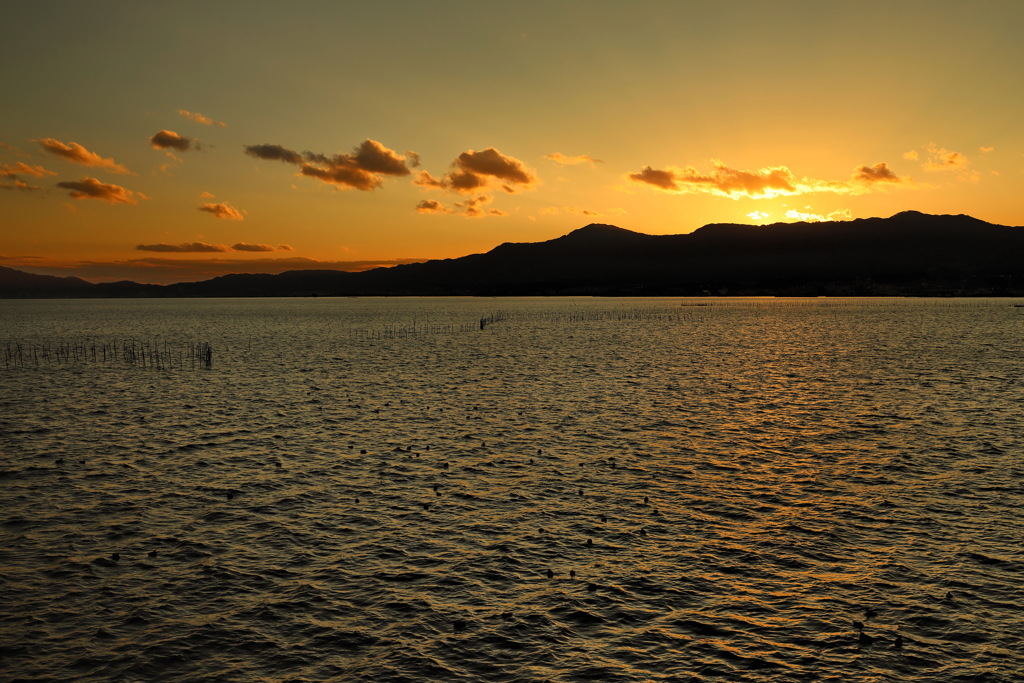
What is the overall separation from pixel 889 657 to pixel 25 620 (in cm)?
2049

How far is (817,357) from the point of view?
280 ft

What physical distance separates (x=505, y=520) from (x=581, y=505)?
3.31 m

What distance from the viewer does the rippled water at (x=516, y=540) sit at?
1453 cm

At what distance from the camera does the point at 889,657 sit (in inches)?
555

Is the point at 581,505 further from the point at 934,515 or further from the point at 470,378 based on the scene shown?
the point at 470,378

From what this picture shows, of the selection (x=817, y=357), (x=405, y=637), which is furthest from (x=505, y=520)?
(x=817, y=357)

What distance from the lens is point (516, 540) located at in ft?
70.4

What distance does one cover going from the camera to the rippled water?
572 inches

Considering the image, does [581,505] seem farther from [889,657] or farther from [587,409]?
[587,409]

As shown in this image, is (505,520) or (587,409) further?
(587,409)

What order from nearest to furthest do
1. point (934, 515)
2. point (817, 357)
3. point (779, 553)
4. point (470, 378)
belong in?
point (779, 553)
point (934, 515)
point (470, 378)
point (817, 357)

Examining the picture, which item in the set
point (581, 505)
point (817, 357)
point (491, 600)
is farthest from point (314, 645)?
point (817, 357)

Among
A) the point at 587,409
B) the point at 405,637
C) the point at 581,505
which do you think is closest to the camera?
the point at 405,637

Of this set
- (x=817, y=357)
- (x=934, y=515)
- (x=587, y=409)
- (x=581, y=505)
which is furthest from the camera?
(x=817, y=357)
